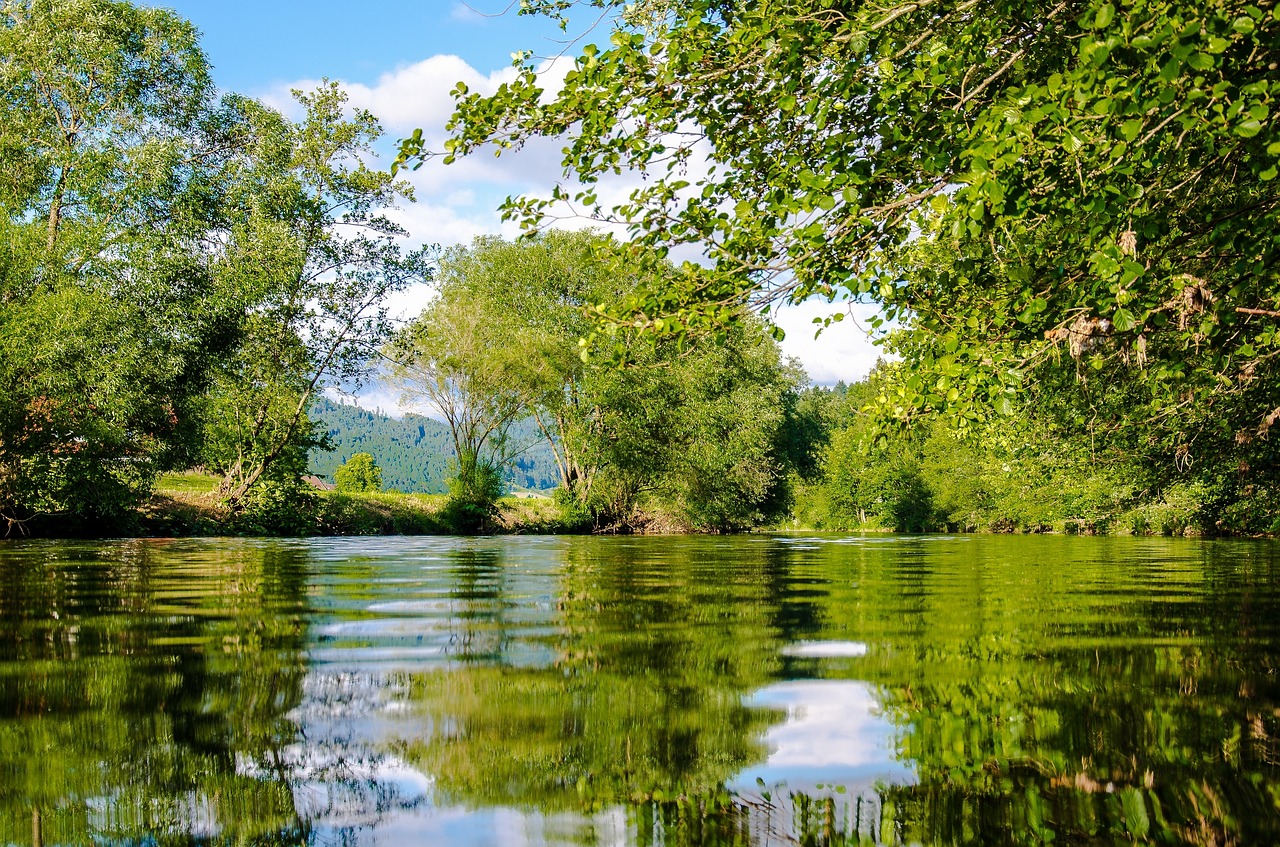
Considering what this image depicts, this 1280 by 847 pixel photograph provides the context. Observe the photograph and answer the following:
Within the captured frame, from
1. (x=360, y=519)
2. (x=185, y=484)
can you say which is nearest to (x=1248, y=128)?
(x=360, y=519)

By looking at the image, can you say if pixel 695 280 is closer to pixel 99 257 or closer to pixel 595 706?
pixel 595 706

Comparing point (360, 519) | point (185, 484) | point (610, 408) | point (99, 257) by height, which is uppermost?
point (99, 257)

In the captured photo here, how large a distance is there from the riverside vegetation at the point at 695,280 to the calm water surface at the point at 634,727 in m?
2.55

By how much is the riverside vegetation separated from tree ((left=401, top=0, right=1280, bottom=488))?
44mm

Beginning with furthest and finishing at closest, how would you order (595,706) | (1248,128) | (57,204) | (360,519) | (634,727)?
(360,519) < (57,204) < (1248,128) < (595,706) < (634,727)

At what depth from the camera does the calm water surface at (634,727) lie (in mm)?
2416

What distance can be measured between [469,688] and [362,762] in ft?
4.02

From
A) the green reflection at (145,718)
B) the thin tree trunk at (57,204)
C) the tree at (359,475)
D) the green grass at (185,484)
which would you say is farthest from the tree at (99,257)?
the tree at (359,475)

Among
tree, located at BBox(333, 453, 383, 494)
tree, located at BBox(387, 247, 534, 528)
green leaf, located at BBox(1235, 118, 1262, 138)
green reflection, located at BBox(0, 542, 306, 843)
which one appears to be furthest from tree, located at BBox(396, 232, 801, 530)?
tree, located at BBox(333, 453, 383, 494)

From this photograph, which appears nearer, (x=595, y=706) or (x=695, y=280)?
(x=595, y=706)

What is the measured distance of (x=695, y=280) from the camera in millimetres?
8070

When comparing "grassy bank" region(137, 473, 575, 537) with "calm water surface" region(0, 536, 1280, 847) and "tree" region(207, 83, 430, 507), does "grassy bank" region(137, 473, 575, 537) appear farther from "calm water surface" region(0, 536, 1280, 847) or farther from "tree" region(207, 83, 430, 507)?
"calm water surface" region(0, 536, 1280, 847)

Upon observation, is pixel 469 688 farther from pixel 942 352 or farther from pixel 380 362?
pixel 380 362

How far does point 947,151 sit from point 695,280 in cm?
236
